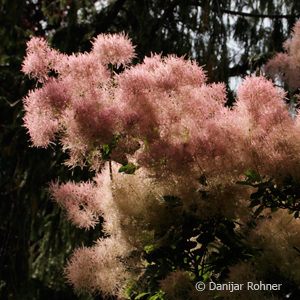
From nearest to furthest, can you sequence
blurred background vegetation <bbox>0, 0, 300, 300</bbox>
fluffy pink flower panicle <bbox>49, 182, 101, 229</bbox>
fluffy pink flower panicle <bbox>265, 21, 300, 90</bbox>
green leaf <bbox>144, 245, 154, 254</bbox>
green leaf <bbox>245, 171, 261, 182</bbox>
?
green leaf <bbox>245, 171, 261, 182</bbox> → green leaf <bbox>144, 245, 154, 254</bbox> → fluffy pink flower panicle <bbox>49, 182, 101, 229</bbox> → fluffy pink flower panicle <bbox>265, 21, 300, 90</bbox> → blurred background vegetation <bbox>0, 0, 300, 300</bbox>

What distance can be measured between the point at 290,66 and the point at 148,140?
2.49ft

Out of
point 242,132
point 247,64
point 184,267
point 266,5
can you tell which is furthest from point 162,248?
point 266,5

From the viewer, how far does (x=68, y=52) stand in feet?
7.74

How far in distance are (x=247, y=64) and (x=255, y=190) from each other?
1.60 m

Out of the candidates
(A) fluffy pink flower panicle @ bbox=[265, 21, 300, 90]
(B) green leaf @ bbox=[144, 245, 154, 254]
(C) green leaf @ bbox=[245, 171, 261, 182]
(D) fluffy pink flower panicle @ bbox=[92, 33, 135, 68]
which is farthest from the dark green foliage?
(A) fluffy pink flower panicle @ bbox=[265, 21, 300, 90]

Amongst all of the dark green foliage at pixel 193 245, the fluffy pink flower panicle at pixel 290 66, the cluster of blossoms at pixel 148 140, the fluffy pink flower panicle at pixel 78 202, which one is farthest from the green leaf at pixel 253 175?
the fluffy pink flower panicle at pixel 290 66

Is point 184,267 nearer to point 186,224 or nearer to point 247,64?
point 186,224

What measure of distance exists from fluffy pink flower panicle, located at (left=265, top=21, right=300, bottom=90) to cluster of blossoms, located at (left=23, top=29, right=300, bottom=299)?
479 mm

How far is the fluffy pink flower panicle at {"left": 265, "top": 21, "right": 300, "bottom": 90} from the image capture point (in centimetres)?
144

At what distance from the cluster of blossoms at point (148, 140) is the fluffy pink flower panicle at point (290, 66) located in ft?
1.57

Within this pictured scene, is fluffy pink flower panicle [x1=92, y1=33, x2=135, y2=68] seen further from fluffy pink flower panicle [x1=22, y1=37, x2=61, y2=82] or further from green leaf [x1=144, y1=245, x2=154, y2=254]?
green leaf [x1=144, y1=245, x2=154, y2=254]

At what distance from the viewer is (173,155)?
0.91 meters

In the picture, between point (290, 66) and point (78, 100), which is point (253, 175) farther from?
point (290, 66)
